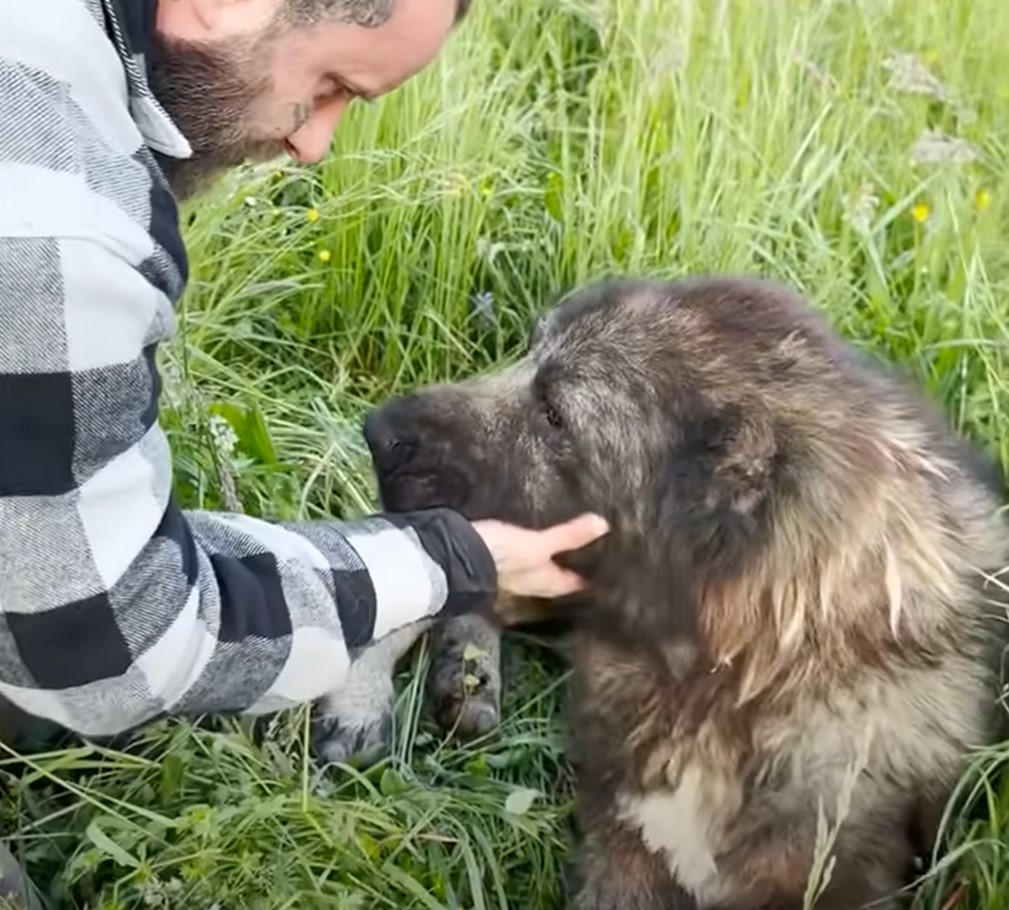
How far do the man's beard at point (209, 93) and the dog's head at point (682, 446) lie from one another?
0.62 m

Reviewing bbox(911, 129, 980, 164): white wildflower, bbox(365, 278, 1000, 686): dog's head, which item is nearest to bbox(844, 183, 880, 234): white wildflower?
bbox(911, 129, 980, 164): white wildflower

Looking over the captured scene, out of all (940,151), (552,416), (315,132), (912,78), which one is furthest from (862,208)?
(315,132)

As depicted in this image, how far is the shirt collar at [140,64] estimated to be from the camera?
64.2 inches

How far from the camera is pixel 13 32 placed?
149cm

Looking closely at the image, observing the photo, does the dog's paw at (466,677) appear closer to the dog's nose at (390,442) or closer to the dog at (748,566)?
the dog at (748,566)

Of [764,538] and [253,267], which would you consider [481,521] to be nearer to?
[764,538]

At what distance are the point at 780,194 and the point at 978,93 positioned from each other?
791 mm

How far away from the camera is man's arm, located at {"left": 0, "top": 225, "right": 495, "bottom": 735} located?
4.95 ft

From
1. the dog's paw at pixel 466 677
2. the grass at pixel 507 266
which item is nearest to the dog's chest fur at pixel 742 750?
the grass at pixel 507 266

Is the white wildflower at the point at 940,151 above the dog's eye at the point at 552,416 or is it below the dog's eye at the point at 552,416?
above

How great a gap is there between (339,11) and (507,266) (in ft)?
5.68

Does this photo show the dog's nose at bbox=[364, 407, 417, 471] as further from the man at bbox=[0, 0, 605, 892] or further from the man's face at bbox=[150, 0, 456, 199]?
the man's face at bbox=[150, 0, 456, 199]

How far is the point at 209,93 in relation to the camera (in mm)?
1795

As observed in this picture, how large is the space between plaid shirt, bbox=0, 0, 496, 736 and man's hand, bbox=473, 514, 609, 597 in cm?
22
